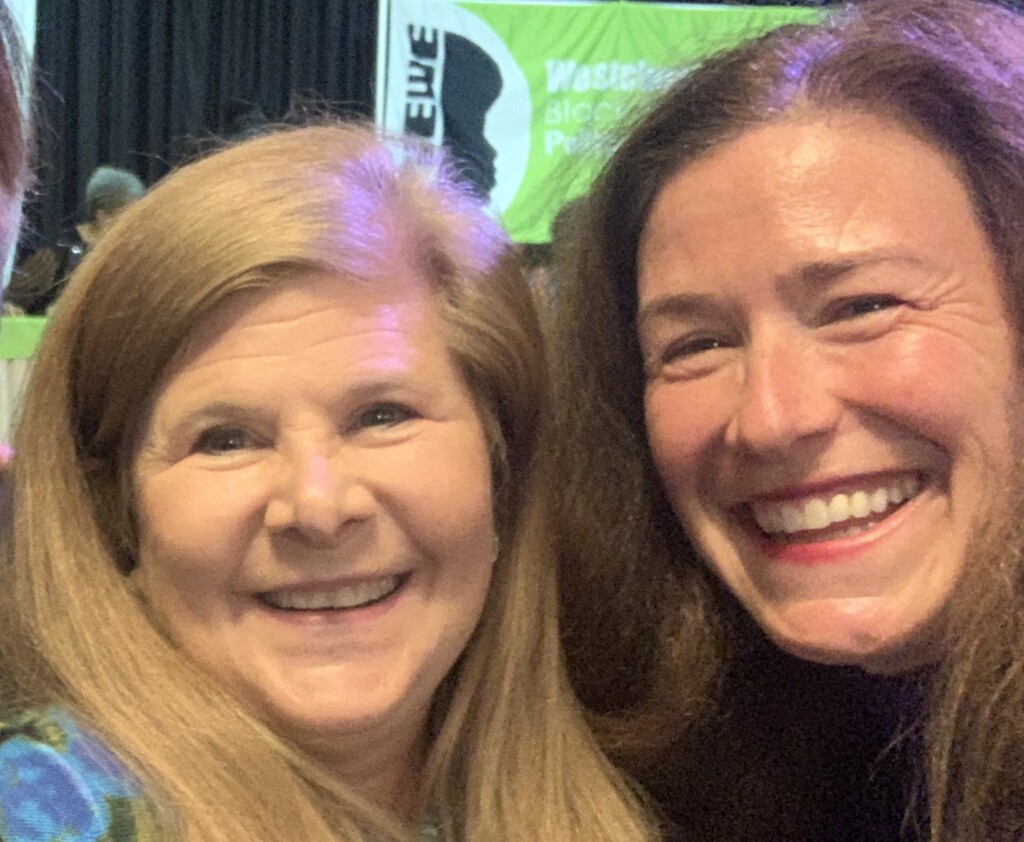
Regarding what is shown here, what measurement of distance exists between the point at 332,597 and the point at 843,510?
0.53 metres

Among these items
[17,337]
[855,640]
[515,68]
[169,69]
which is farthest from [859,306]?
[169,69]

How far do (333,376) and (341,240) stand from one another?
0.14 metres

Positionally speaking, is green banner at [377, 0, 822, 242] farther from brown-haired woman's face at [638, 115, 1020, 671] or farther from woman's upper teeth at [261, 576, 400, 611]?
woman's upper teeth at [261, 576, 400, 611]

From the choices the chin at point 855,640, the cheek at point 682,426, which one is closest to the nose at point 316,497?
the cheek at point 682,426

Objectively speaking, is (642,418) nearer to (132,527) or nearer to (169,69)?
(132,527)

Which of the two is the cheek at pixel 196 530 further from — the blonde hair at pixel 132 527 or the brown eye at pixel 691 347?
the brown eye at pixel 691 347

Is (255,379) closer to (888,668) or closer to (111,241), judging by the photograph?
(111,241)

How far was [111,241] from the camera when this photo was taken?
1.17 meters

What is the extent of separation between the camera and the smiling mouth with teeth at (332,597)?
1.14 m

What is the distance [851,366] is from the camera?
119cm

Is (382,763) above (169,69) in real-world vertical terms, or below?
below

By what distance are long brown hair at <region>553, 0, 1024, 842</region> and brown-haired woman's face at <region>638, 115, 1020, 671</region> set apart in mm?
41

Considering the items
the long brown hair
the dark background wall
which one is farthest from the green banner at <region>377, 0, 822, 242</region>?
the long brown hair

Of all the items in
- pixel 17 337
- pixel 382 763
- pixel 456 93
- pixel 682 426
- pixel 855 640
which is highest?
pixel 456 93
